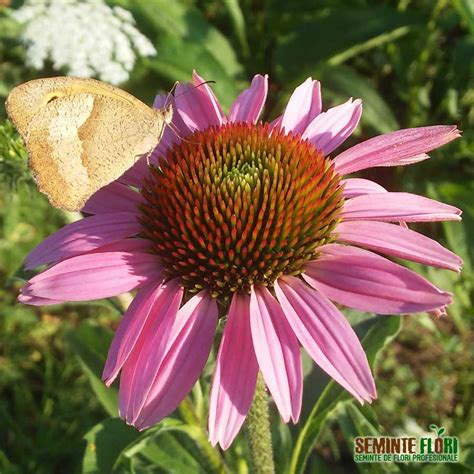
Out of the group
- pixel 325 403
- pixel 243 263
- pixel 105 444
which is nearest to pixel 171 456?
pixel 105 444

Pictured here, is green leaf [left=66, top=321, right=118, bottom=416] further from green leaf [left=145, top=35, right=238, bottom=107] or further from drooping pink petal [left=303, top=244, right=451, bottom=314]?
green leaf [left=145, top=35, right=238, bottom=107]

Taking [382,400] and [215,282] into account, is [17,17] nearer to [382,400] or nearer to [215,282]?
[215,282]

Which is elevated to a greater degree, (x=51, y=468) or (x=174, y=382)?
(x=174, y=382)

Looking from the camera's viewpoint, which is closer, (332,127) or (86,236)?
(86,236)

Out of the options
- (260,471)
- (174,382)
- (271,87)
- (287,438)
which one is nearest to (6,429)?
(287,438)

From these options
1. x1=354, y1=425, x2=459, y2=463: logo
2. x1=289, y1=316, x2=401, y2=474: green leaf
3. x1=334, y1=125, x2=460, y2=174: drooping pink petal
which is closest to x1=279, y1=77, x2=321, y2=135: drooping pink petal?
x1=334, y1=125, x2=460, y2=174: drooping pink petal

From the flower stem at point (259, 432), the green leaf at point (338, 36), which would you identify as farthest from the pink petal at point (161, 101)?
the green leaf at point (338, 36)

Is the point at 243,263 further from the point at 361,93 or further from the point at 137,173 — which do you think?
the point at 361,93
